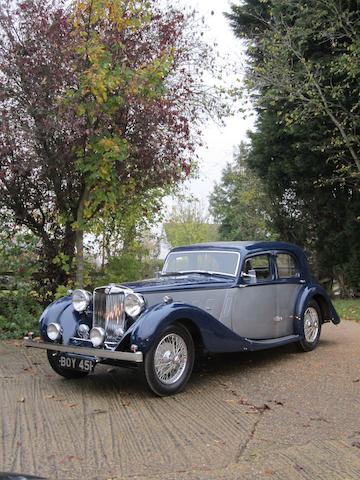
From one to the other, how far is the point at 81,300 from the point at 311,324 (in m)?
3.71

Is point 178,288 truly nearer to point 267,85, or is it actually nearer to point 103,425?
point 103,425

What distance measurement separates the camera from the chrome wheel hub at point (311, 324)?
7922 millimetres

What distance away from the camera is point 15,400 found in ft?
17.9

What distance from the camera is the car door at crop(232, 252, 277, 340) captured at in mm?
6723

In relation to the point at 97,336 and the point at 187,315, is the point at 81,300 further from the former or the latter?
the point at 187,315

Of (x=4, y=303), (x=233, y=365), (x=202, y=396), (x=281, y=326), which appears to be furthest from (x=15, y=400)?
(x=4, y=303)

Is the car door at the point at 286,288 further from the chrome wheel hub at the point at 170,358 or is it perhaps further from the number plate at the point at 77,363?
the number plate at the point at 77,363

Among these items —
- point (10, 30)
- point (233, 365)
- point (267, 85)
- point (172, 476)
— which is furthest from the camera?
point (267, 85)

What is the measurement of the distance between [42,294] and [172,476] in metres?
7.15

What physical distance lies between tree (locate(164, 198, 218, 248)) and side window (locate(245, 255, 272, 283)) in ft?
107

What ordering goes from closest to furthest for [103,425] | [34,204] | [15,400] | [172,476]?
[172,476] → [103,425] → [15,400] → [34,204]

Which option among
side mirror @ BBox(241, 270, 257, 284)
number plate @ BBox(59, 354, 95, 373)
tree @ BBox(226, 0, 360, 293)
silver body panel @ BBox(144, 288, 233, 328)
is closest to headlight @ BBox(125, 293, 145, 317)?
silver body panel @ BBox(144, 288, 233, 328)

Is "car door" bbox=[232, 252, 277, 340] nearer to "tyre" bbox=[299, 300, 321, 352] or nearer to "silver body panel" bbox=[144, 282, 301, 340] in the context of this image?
"silver body panel" bbox=[144, 282, 301, 340]

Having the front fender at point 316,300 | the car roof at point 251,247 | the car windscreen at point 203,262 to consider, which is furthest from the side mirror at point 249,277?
the front fender at point 316,300
